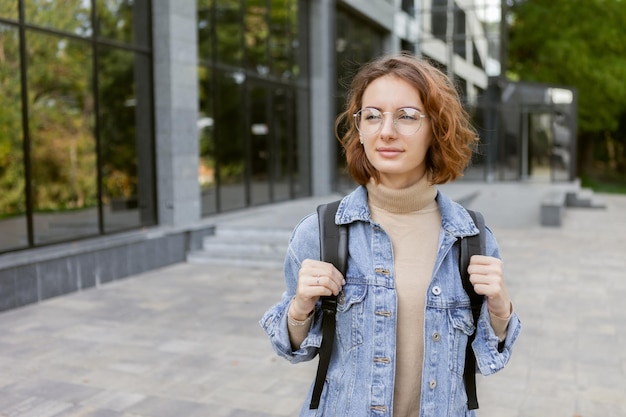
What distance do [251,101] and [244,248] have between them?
19.8ft

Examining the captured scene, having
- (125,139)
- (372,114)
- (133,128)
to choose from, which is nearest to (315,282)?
(372,114)

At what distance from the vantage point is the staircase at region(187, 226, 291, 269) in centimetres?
1136

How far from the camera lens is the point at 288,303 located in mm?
2053

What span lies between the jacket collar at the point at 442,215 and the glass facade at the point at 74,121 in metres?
8.55

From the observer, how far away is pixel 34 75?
10086 millimetres

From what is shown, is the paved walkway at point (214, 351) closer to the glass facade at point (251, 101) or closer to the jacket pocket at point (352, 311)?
the jacket pocket at point (352, 311)

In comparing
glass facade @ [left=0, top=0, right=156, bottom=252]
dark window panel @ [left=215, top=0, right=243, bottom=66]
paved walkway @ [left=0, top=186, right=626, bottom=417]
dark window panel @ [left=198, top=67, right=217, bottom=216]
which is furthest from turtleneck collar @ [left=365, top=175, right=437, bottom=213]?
dark window panel @ [left=215, top=0, right=243, bottom=66]

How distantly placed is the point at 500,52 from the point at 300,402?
2706 centimetres

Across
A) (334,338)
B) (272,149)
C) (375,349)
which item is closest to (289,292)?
(334,338)

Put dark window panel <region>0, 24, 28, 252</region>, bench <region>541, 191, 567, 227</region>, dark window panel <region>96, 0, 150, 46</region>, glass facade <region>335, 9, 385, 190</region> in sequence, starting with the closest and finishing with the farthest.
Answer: dark window panel <region>0, 24, 28, 252</region>, dark window panel <region>96, 0, 150, 46</region>, bench <region>541, 191, 567, 227</region>, glass facade <region>335, 9, 385, 190</region>

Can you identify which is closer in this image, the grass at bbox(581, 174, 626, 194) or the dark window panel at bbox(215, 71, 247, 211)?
the dark window panel at bbox(215, 71, 247, 211)

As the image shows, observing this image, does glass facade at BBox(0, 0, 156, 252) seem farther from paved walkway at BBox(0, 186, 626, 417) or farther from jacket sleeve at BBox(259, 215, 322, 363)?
jacket sleeve at BBox(259, 215, 322, 363)

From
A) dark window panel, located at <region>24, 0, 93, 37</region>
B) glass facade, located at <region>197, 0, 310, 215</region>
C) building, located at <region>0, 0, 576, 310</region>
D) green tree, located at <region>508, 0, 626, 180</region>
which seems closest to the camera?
building, located at <region>0, 0, 576, 310</region>

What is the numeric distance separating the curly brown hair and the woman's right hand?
0.35 meters
